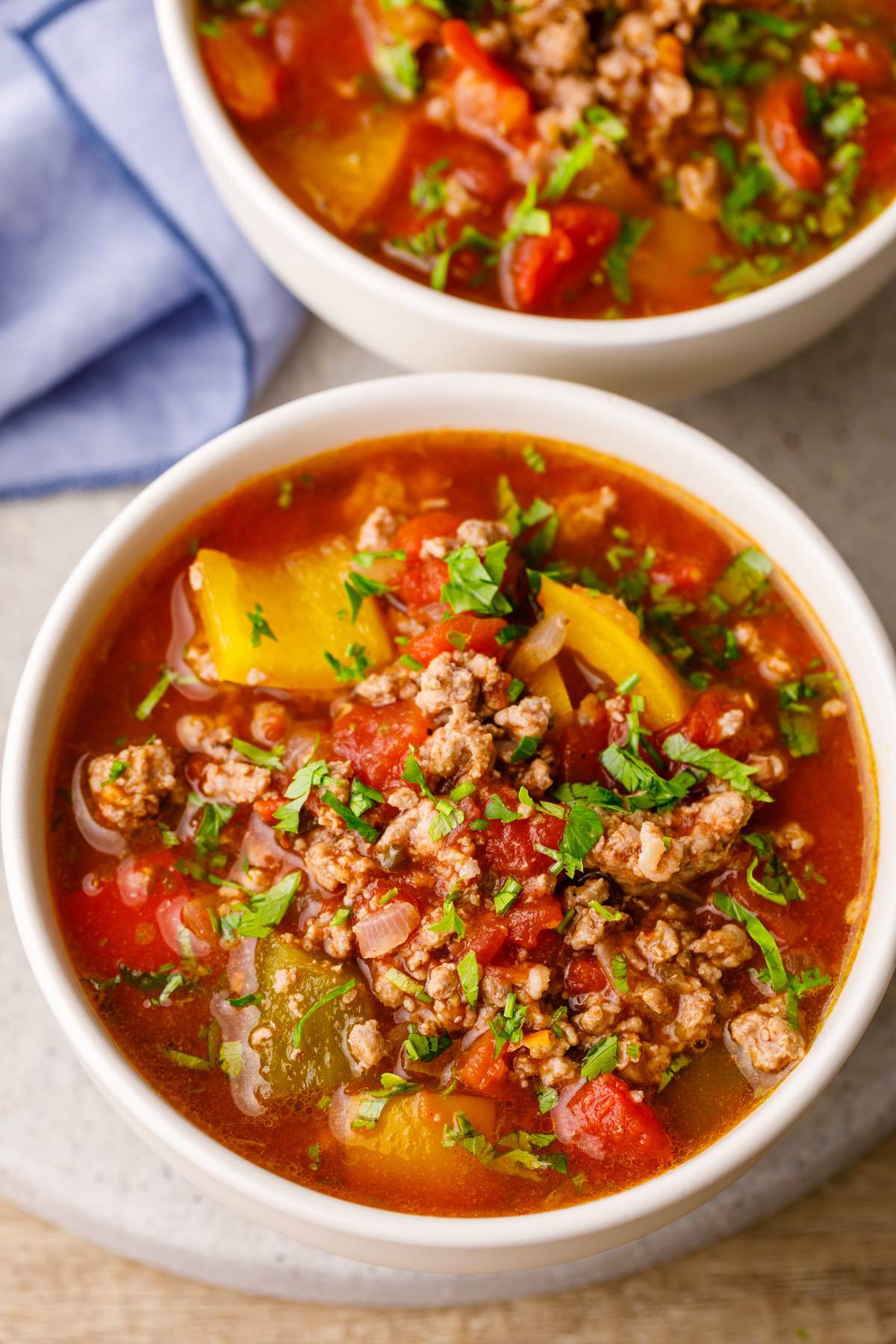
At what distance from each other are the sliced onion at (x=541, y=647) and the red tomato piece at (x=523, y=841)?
0.33 meters

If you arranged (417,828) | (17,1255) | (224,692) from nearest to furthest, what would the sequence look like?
1. (417,828)
2. (224,692)
3. (17,1255)

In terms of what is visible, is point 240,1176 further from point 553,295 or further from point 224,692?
point 553,295

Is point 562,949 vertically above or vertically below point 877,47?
below

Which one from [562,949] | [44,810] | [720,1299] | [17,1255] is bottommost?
[720,1299]

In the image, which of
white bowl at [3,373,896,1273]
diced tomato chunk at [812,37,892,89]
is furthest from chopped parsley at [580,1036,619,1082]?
diced tomato chunk at [812,37,892,89]

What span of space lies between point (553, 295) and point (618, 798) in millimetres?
1307

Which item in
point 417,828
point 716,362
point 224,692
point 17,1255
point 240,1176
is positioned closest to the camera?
point 240,1176

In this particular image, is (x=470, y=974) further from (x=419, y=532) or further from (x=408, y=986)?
(x=419, y=532)

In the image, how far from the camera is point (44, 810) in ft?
10.2

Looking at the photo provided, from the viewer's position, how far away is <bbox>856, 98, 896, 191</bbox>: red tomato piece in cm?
374

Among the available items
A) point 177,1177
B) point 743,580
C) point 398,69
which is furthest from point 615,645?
point 177,1177

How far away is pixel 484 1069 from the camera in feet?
9.72

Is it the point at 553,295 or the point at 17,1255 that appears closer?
the point at 553,295

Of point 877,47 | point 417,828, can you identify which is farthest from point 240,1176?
point 877,47
